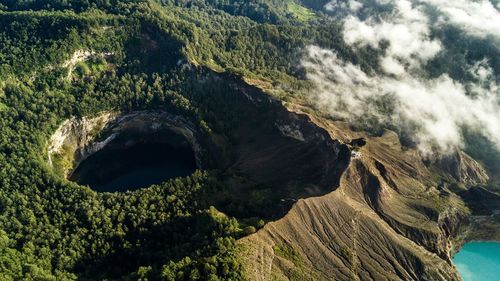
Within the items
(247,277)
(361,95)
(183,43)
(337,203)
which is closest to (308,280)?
(247,277)

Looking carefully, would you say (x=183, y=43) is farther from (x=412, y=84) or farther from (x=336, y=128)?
(x=412, y=84)

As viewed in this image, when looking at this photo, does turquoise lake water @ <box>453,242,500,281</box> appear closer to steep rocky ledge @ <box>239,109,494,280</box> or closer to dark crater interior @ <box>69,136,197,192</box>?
steep rocky ledge @ <box>239,109,494,280</box>

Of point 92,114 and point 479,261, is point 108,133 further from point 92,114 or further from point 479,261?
point 479,261

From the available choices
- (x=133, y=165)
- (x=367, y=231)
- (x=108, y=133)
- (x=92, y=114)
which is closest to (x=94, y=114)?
(x=92, y=114)

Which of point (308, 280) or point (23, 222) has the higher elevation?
point (308, 280)

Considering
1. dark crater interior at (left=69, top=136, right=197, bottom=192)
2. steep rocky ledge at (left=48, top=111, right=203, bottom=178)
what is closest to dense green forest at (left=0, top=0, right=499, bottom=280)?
steep rocky ledge at (left=48, top=111, right=203, bottom=178)

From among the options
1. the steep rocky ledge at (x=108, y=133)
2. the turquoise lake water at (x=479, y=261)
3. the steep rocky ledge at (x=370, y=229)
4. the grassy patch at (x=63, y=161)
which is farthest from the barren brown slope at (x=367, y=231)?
the grassy patch at (x=63, y=161)
